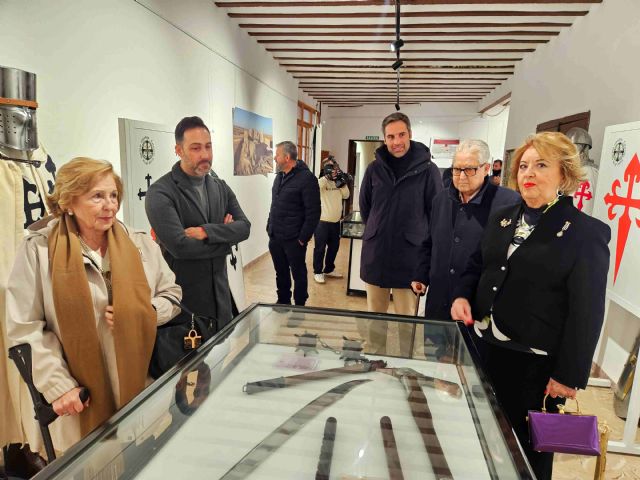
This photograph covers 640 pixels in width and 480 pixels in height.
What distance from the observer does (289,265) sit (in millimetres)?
3975

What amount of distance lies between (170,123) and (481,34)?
407 centimetres

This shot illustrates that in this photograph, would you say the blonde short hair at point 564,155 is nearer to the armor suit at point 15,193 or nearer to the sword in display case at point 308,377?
the sword in display case at point 308,377

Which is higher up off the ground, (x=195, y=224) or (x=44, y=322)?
(x=195, y=224)

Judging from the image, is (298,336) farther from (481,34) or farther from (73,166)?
(481,34)

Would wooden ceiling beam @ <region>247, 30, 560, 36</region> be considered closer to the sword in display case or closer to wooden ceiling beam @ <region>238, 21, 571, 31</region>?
wooden ceiling beam @ <region>238, 21, 571, 31</region>

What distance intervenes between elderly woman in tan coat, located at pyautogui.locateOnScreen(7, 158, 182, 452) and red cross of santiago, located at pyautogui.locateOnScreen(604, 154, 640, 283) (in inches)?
103

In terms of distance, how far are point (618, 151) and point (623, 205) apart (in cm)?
35

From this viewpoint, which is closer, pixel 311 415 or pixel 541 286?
pixel 311 415

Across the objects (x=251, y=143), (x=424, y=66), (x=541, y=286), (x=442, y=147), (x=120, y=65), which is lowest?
(x=541, y=286)

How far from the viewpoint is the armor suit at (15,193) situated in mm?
1632

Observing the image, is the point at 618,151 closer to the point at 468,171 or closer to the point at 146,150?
the point at 468,171

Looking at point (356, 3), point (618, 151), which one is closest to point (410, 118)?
point (356, 3)

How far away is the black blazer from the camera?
1325 mm

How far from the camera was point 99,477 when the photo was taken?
0.80m
